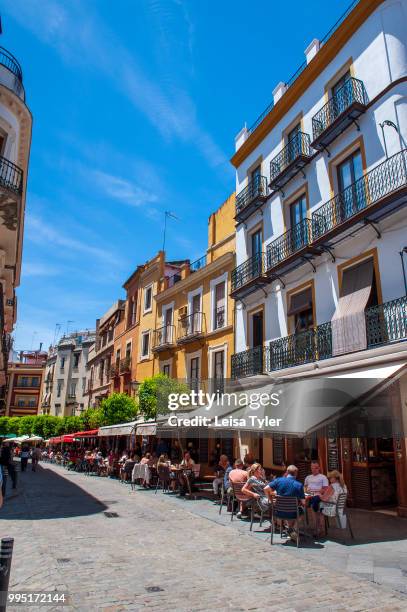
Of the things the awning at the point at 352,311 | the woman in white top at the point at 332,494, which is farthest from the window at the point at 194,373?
the woman in white top at the point at 332,494

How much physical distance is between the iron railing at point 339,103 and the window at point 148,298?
1554 cm

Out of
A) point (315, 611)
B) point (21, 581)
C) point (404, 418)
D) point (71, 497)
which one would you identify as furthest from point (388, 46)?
point (71, 497)

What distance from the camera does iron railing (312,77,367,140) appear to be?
12812 mm

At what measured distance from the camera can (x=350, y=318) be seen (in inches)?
458

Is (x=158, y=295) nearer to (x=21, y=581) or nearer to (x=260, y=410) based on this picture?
(x=260, y=410)

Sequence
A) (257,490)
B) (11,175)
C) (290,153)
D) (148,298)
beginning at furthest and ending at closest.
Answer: (148,298)
(290,153)
(11,175)
(257,490)

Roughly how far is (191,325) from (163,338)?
9.78 ft

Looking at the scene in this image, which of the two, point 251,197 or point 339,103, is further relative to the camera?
point 251,197

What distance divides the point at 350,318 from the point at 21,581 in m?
9.22

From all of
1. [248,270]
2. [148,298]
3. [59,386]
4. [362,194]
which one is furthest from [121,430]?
[59,386]

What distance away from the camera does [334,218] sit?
13133 mm

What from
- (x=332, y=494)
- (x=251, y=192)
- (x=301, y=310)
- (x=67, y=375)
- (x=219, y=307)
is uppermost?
(x=251, y=192)

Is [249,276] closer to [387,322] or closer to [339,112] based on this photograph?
[339,112]

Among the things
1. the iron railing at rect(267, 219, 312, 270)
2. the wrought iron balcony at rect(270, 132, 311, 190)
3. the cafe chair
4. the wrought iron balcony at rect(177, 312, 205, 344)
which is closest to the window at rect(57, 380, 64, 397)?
the wrought iron balcony at rect(177, 312, 205, 344)
